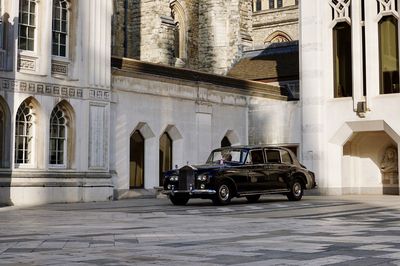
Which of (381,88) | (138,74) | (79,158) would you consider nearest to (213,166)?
(79,158)

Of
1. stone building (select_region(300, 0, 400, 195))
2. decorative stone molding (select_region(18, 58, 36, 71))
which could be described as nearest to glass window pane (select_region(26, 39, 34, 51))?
decorative stone molding (select_region(18, 58, 36, 71))

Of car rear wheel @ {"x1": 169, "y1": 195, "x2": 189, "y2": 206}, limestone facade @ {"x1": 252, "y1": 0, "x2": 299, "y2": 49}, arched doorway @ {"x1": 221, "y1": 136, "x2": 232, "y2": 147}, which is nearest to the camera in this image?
car rear wheel @ {"x1": 169, "y1": 195, "x2": 189, "y2": 206}

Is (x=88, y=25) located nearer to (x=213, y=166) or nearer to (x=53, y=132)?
(x=53, y=132)

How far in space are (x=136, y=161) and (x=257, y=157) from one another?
279 inches

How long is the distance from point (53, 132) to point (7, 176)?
2531 mm

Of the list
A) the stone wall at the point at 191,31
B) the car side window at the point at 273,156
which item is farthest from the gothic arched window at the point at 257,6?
the car side window at the point at 273,156

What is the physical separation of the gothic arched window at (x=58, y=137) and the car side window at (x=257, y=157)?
6.84 meters

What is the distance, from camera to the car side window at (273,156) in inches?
873

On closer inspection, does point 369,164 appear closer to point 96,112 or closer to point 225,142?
point 225,142

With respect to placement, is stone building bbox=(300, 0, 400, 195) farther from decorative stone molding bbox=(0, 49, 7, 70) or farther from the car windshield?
decorative stone molding bbox=(0, 49, 7, 70)

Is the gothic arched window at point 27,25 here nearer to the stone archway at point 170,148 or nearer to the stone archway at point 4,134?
the stone archway at point 4,134

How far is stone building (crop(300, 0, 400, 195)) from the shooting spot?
28250 millimetres

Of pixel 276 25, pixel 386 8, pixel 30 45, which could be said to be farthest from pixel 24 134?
pixel 276 25

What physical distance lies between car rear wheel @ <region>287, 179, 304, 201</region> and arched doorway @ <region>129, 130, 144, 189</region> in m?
6.73
